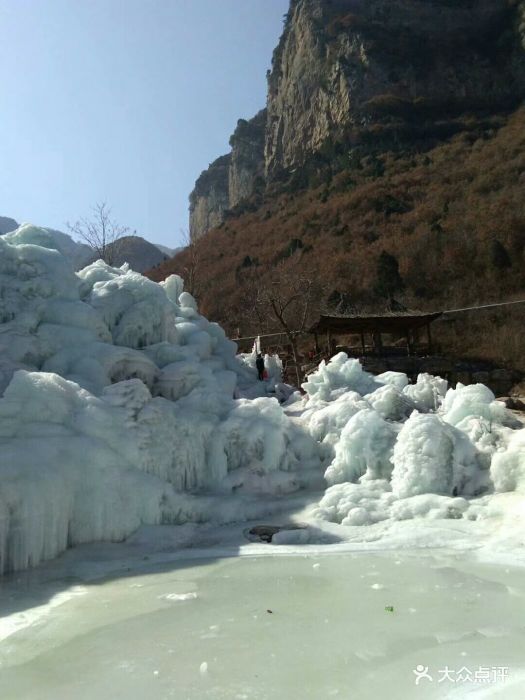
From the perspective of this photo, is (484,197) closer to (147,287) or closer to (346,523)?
(147,287)

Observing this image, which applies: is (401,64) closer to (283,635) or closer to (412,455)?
(412,455)

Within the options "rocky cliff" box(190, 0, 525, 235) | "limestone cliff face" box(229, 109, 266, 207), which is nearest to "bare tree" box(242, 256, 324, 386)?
"rocky cliff" box(190, 0, 525, 235)

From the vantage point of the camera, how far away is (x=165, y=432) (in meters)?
8.98

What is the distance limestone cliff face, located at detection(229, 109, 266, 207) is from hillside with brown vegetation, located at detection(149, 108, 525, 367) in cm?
1979

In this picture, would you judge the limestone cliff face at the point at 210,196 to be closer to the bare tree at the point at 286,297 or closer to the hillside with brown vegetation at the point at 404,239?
the hillside with brown vegetation at the point at 404,239

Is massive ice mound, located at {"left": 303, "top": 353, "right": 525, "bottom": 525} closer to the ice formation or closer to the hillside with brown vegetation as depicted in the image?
the ice formation

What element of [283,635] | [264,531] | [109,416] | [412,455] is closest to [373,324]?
[412,455]

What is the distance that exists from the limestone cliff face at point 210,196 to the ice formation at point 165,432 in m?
70.5

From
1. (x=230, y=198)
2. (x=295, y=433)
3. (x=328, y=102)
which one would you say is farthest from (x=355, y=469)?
(x=230, y=198)

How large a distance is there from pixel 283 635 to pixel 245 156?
249 ft

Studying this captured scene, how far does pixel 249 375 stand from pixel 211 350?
1.10 metres

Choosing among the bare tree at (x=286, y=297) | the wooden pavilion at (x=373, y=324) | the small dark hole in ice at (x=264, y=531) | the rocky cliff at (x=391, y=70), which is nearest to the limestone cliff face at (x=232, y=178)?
the rocky cliff at (x=391, y=70)

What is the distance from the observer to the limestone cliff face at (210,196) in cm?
8238

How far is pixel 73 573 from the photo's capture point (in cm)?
645
